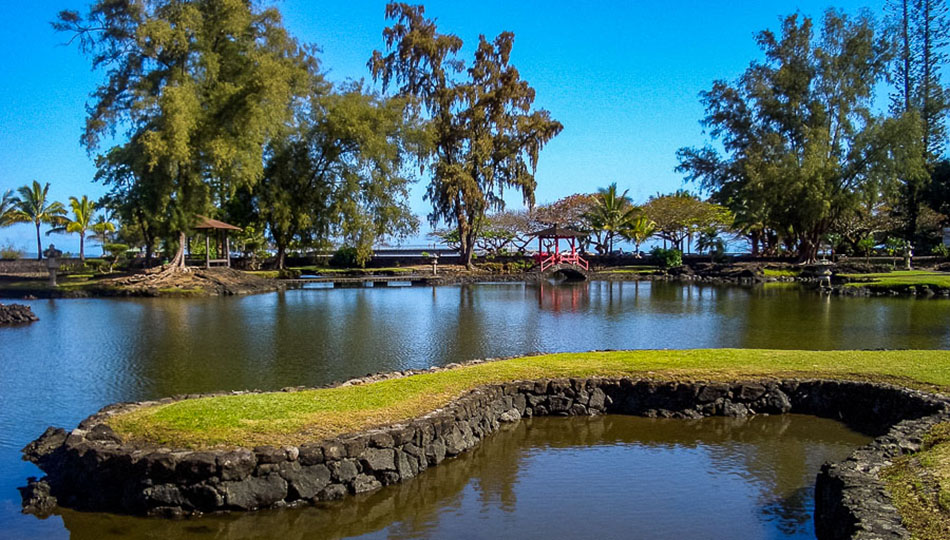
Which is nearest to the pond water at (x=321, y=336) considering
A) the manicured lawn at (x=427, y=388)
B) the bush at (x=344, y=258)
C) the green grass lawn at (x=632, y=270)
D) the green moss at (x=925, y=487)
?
the manicured lawn at (x=427, y=388)

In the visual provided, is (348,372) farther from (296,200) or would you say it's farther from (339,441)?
(296,200)

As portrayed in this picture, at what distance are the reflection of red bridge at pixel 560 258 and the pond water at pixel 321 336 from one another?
571 inches

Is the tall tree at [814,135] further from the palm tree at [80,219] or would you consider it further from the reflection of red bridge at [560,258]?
the palm tree at [80,219]

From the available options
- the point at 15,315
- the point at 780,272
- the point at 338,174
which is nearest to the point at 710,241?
the point at 780,272

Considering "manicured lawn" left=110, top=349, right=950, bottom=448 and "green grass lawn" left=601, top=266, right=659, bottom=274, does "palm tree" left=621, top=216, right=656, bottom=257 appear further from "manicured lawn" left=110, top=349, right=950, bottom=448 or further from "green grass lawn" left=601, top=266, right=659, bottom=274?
"manicured lawn" left=110, top=349, right=950, bottom=448

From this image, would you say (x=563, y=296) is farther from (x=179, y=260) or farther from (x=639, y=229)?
(x=639, y=229)

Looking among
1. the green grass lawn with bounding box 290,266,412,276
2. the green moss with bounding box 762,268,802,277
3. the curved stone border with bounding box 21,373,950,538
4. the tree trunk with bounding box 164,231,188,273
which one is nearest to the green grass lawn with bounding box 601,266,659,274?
the green moss with bounding box 762,268,802,277

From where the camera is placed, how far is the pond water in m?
Answer: 12.8

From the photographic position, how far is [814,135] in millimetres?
44062

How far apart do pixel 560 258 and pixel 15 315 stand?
33.4 m

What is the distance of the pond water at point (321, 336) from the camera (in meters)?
12.8

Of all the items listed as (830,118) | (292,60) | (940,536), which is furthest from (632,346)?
(830,118)

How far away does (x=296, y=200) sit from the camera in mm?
44469

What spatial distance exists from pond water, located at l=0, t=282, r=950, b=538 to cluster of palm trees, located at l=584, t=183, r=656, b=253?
22320 millimetres
